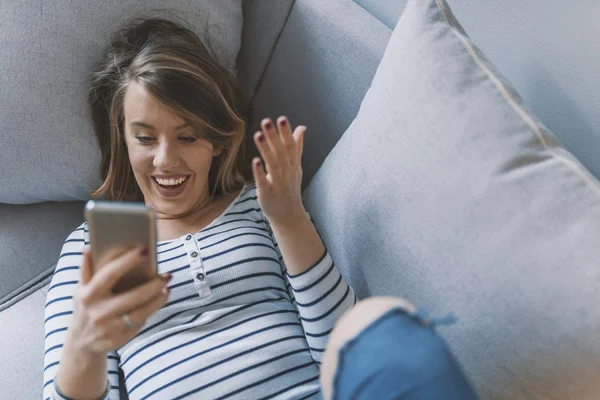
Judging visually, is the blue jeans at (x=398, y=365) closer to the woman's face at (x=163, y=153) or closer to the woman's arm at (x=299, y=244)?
the woman's arm at (x=299, y=244)

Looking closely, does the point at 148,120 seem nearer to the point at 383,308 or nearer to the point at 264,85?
the point at 264,85

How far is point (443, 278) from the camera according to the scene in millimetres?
812

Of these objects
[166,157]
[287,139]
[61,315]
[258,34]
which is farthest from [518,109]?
[61,315]

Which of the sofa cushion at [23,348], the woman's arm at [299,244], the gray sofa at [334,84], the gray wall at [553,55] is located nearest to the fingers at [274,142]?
the woman's arm at [299,244]

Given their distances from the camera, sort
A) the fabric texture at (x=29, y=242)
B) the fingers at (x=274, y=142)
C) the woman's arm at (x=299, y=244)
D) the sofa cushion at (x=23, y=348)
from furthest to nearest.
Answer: the fabric texture at (x=29, y=242) < the sofa cushion at (x=23, y=348) < the woman's arm at (x=299, y=244) < the fingers at (x=274, y=142)

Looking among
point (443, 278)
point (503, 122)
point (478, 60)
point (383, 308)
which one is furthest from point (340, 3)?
point (383, 308)

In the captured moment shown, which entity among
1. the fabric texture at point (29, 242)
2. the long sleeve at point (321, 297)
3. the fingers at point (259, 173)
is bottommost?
the fabric texture at point (29, 242)

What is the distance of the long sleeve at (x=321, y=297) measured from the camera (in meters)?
0.96

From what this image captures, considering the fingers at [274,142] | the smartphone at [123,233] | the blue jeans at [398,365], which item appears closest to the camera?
the blue jeans at [398,365]

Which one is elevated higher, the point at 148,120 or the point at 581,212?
the point at 581,212

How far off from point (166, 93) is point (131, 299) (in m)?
0.43

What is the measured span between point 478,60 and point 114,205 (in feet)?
1.85

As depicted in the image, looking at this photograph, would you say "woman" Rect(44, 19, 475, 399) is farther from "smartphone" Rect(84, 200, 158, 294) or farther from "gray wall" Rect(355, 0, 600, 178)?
"gray wall" Rect(355, 0, 600, 178)

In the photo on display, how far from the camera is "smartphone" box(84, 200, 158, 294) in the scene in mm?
691
